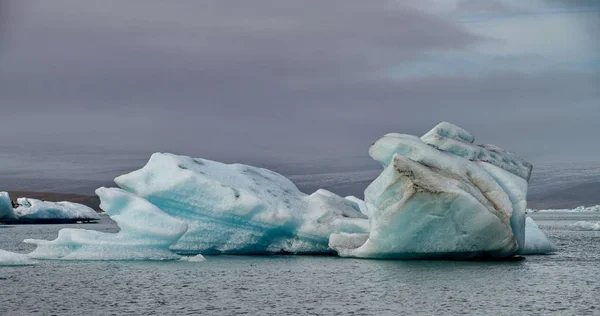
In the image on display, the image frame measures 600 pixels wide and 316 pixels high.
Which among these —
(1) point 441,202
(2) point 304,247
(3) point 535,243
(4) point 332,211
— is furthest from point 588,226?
(1) point 441,202

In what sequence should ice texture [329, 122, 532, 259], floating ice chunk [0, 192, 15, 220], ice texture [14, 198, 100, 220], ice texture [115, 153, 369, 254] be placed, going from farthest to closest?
ice texture [14, 198, 100, 220] → floating ice chunk [0, 192, 15, 220] → ice texture [115, 153, 369, 254] → ice texture [329, 122, 532, 259]

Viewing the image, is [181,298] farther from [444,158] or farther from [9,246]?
[9,246]

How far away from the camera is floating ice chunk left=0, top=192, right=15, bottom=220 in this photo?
63.9 meters


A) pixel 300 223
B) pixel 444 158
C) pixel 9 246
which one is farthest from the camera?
pixel 9 246

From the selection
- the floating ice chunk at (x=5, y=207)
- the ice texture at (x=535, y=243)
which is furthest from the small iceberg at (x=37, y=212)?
the ice texture at (x=535, y=243)

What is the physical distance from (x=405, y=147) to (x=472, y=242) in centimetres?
321

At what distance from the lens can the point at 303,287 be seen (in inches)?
736

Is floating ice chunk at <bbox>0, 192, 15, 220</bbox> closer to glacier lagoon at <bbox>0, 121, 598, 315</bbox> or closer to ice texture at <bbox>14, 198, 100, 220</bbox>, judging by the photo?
ice texture at <bbox>14, 198, 100, 220</bbox>

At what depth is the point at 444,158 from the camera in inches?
910

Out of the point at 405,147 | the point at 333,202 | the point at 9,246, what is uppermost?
the point at 405,147

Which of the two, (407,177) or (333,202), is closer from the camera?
(407,177)

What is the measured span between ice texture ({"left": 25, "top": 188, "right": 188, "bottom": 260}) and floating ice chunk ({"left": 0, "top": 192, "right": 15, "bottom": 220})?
42.3 meters

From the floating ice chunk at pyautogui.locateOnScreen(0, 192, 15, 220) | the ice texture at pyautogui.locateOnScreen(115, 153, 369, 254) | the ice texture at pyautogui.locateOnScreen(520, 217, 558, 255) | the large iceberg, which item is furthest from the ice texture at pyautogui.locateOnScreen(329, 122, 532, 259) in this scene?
the floating ice chunk at pyautogui.locateOnScreen(0, 192, 15, 220)

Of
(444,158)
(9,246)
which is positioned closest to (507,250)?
(444,158)
